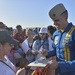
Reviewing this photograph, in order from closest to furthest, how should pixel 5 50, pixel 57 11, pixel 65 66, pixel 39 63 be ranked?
pixel 5 50 < pixel 65 66 < pixel 39 63 < pixel 57 11

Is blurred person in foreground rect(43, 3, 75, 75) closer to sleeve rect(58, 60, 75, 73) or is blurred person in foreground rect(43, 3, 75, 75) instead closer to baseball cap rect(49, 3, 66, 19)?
baseball cap rect(49, 3, 66, 19)

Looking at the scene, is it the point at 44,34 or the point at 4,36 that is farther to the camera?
the point at 44,34

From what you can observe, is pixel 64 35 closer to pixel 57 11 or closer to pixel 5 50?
pixel 57 11

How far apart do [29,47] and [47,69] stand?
351cm

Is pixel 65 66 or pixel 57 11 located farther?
pixel 57 11

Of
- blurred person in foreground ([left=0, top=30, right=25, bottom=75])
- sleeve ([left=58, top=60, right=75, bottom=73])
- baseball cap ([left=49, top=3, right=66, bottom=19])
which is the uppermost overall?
baseball cap ([left=49, top=3, right=66, bottom=19])

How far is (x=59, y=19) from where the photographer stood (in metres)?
3.33

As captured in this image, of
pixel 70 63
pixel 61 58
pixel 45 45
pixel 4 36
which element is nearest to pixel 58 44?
pixel 61 58

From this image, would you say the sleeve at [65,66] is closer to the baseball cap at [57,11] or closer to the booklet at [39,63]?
the booklet at [39,63]

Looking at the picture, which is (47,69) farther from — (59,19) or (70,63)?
A: (59,19)

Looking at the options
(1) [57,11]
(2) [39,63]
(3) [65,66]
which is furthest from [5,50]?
(1) [57,11]

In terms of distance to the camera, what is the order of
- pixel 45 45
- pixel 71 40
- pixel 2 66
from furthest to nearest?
pixel 45 45, pixel 71 40, pixel 2 66

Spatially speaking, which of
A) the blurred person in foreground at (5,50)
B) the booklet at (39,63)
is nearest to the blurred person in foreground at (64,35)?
the booklet at (39,63)

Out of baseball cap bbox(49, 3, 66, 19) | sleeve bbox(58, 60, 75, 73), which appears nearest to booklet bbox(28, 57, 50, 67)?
sleeve bbox(58, 60, 75, 73)
